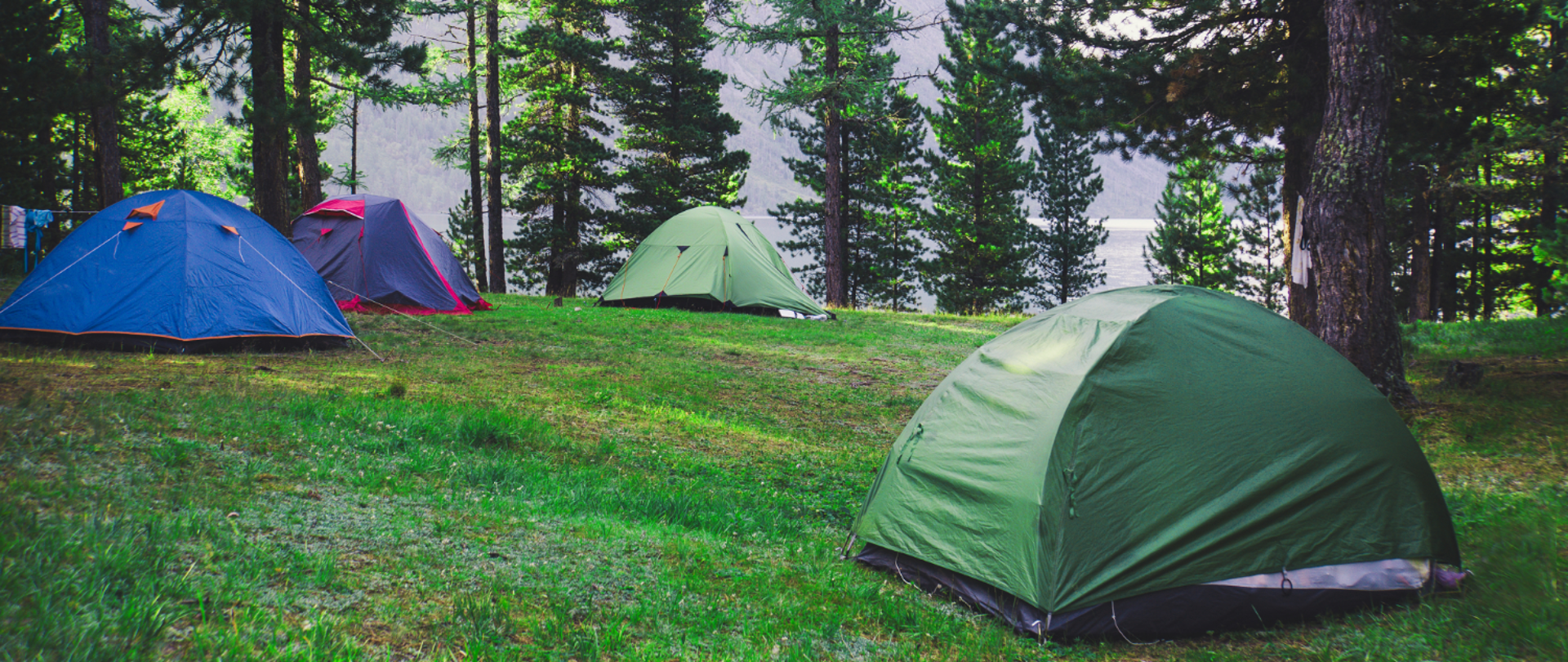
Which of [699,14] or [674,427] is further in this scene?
[699,14]

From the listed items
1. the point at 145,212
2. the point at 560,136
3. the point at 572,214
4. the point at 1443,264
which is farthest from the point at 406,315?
the point at 1443,264

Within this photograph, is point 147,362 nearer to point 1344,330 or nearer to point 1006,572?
point 1006,572

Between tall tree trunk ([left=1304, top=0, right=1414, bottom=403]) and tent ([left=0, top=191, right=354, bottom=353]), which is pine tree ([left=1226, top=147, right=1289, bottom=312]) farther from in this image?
tent ([left=0, top=191, right=354, bottom=353])

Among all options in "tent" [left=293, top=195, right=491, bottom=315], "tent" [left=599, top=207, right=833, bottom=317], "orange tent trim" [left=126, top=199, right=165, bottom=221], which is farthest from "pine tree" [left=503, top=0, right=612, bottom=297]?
"orange tent trim" [left=126, top=199, right=165, bottom=221]

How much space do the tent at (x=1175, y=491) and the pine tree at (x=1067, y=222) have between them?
1623 inches

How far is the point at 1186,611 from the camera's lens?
4027mm

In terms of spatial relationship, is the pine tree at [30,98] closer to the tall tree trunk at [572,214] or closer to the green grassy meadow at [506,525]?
the green grassy meadow at [506,525]

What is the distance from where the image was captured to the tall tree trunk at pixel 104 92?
12469mm

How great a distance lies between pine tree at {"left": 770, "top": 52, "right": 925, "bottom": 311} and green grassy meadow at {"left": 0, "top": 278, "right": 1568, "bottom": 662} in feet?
79.6

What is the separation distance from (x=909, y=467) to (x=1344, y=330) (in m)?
5.13

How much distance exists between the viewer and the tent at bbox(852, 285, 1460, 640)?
4051 millimetres

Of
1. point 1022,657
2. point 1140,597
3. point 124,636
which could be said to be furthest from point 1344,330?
point 124,636

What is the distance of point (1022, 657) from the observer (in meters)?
3.70

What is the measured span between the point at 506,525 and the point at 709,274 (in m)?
12.9
